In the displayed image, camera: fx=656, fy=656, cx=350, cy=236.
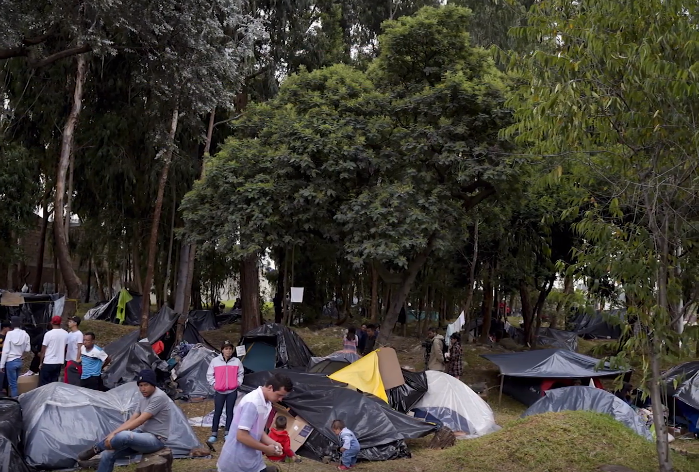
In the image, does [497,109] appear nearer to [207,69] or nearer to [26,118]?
[207,69]

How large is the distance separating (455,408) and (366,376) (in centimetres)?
171

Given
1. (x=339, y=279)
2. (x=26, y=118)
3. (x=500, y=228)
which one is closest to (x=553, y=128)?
(x=500, y=228)

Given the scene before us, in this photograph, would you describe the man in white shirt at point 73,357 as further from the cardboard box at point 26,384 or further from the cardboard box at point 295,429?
the cardboard box at point 295,429

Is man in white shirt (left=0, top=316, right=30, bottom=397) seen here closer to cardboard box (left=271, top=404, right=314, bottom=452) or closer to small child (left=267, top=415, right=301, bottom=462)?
cardboard box (left=271, top=404, right=314, bottom=452)

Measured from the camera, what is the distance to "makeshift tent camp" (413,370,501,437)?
34.4ft

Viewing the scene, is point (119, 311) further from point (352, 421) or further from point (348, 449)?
point (348, 449)

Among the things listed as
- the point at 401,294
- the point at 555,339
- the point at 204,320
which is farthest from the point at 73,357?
the point at 555,339

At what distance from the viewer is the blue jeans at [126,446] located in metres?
5.23

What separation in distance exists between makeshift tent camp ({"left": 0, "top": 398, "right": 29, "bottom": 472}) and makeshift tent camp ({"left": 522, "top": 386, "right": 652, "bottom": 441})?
7.15m

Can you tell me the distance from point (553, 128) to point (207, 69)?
934cm

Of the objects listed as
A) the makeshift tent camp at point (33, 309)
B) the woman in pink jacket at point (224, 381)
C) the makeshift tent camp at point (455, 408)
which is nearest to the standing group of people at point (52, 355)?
the woman in pink jacket at point (224, 381)

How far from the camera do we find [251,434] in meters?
4.61

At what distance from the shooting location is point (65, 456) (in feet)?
24.1

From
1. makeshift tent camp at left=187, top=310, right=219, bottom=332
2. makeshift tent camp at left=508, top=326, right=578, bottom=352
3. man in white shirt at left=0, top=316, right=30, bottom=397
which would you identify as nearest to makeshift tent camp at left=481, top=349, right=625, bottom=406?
man in white shirt at left=0, top=316, right=30, bottom=397
